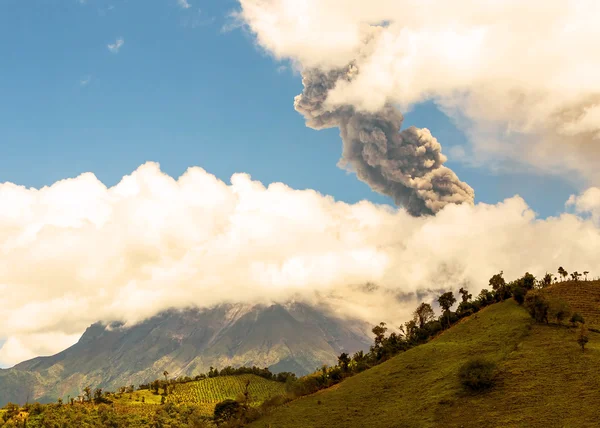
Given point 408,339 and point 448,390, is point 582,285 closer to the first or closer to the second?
point 408,339

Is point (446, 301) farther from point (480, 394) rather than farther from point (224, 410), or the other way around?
point (224, 410)

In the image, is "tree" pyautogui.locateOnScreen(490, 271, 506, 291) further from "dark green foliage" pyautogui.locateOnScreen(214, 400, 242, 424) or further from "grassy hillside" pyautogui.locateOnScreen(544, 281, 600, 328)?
"dark green foliage" pyautogui.locateOnScreen(214, 400, 242, 424)

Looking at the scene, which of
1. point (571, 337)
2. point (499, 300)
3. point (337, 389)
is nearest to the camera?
point (571, 337)

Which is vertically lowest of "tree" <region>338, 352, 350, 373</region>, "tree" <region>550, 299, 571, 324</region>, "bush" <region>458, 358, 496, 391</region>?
"bush" <region>458, 358, 496, 391</region>

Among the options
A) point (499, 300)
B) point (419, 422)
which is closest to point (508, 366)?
point (419, 422)

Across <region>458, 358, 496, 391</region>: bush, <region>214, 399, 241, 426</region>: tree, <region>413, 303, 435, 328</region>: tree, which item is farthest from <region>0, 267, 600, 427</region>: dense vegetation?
<region>214, 399, 241, 426</region>: tree

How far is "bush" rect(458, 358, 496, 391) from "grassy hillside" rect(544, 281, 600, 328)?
31461 mm

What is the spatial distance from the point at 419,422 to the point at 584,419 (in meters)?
25.8

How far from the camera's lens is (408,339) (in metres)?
147

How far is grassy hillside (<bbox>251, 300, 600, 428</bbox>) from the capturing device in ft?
273

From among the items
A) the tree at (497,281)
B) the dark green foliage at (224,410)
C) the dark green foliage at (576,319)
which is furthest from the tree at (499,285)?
the dark green foliage at (224,410)

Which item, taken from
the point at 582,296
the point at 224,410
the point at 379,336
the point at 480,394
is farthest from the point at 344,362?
the point at 582,296

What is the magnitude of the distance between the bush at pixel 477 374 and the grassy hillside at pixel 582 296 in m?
31.5

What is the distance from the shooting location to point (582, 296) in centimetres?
12812
